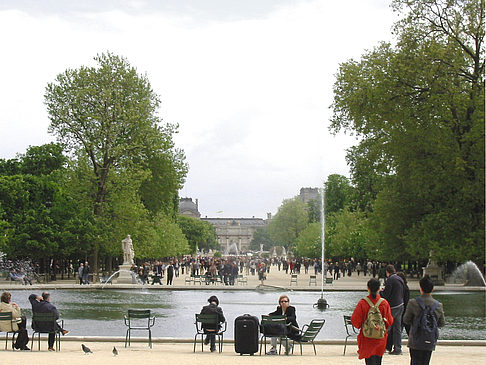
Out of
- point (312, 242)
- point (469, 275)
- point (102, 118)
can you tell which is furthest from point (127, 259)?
point (312, 242)

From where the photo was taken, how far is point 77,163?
5191cm

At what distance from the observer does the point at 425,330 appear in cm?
1077

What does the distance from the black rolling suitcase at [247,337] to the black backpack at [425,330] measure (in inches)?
228

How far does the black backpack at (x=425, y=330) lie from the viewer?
10711 millimetres

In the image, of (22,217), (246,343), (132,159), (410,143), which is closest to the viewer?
(246,343)

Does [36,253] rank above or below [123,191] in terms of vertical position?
below

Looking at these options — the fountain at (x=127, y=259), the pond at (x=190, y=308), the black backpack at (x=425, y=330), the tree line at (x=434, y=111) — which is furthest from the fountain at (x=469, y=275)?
the black backpack at (x=425, y=330)

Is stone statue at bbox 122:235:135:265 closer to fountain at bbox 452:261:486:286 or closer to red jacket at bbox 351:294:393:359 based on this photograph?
fountain at bbox 452:261:486:286

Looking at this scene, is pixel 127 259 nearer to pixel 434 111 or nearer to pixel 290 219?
pixel 434 111

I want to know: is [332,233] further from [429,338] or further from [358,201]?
[429,338]

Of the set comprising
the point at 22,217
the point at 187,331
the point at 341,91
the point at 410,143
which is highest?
the point at 341,91

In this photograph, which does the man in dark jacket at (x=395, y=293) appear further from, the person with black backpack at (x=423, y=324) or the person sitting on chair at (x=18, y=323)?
the person sitting on chair at (x=18, y=323)

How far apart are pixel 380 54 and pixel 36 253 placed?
26188mm

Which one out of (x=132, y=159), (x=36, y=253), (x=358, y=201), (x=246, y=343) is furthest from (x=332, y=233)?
(x=246, y=343)
